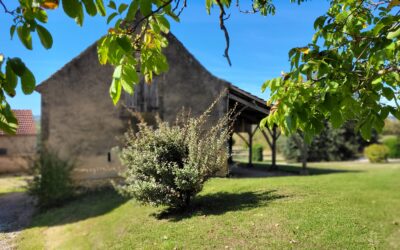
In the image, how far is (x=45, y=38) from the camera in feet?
5.50

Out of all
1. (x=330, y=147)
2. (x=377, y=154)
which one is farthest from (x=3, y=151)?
(x=377, y=154)

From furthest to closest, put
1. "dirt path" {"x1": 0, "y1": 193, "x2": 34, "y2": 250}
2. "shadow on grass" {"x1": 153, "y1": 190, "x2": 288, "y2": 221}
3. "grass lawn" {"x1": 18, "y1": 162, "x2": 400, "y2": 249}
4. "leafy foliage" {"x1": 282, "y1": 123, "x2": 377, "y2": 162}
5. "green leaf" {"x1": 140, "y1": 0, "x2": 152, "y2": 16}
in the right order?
"leafy foliage" {"x1": 282, "y1": 123, "x2": 377, "y2": 162}, "dirt path" {"x1": 0, "y1": 193, "x2": 34, "y2": 250}, "shadow on grass" {"x1": 153, "y1": 190, "x2": 288, "y2": 221}, "grass lawn" {"x1": 18, "y1": 162, "x2": 400, "y2": 249}, "green leaf" {"x1": 140, "y1": 0, "x2": 152, "y2": 16}

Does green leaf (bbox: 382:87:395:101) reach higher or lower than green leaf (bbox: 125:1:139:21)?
lower

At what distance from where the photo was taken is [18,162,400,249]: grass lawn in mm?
6660

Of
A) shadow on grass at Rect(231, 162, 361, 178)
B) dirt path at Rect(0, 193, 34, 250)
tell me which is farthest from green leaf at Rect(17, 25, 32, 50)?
shadow on grass at Rect(231, 162, 361, 178)

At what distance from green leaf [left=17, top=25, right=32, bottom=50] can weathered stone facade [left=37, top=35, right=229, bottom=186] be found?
12.0 meters

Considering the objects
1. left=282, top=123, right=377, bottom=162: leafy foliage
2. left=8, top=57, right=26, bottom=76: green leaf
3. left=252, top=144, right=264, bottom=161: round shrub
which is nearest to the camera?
left=8, top=57, right=26, bottom=76: green leaf

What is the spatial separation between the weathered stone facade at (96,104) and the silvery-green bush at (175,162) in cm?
533

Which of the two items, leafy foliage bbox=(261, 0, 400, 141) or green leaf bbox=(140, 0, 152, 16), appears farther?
leafy foliage bbox=(261, 0, 400, 141)

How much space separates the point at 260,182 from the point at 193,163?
4.26m

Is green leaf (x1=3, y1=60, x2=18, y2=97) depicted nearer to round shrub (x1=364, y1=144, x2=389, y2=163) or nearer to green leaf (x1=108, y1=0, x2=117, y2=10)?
green leaf (x1=108, y1=0, x2=117, y2=10)

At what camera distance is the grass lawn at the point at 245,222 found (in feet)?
21.9

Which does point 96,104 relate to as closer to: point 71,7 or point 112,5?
point 112,5

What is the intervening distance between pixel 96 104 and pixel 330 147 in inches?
937
